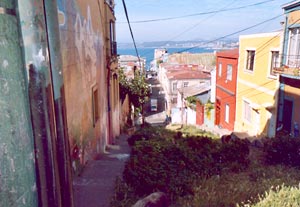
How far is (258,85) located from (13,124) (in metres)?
16.8

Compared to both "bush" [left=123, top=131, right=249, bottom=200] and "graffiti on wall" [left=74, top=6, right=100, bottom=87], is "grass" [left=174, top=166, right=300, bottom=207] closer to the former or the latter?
"bush" [left=123, top=131, right=249, bottom=200]

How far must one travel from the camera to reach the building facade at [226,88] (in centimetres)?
1963

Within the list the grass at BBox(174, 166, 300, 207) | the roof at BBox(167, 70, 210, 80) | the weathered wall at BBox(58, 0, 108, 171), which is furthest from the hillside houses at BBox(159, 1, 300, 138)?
the roof at BBox(167, 70, 210, 80)

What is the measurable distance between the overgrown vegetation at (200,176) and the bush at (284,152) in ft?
1.10

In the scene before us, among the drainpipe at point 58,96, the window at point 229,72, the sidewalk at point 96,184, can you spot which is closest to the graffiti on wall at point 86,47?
the sidewalk at point 96,184

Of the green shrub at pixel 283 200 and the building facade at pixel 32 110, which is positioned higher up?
the building facade at pixel 32 110

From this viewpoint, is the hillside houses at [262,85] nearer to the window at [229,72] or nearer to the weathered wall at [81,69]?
the window at [229,72]

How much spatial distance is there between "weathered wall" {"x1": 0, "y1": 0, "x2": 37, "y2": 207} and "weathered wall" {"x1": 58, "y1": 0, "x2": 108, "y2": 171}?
4.04m

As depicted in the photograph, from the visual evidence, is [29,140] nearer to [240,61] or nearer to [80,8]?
[80,8]

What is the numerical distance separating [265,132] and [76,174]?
492 inches

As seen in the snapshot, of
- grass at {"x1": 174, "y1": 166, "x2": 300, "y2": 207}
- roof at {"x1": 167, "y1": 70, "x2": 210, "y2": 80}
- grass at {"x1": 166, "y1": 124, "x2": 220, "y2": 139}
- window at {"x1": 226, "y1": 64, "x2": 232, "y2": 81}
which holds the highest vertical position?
window at {"x1": 226, "y1": 64, "x2": 232, "y2": 81}

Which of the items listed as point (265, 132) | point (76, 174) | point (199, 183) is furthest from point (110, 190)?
point (265, 132)

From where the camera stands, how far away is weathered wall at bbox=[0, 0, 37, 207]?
0.91 metres

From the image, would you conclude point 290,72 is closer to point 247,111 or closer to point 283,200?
point 247,111
